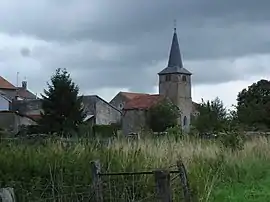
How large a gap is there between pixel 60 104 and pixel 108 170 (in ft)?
151

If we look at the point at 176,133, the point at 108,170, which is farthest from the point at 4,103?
the point at 108,170

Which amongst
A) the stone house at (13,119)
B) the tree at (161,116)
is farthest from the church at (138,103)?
the tree at (161,116)

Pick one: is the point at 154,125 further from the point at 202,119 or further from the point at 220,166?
the point at 220,166

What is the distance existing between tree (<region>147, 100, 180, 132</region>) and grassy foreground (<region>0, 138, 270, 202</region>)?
61.8 metres

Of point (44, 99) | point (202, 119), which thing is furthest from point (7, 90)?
point (202, 119)

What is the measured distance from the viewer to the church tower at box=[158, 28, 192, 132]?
370 ft

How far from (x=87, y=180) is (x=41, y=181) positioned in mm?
825

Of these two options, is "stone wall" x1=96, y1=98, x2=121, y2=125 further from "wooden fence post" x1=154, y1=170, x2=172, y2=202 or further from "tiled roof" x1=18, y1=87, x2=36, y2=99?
"wooden fence post" x1=154, y1=170, x2=172, y2=202

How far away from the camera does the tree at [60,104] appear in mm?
56062

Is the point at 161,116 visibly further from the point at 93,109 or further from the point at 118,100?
the point at 118,100

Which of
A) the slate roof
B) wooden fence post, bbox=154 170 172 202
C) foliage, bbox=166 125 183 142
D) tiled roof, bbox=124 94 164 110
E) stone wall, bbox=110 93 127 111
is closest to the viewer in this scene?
wooden fence post, bbox=154 170 172 202

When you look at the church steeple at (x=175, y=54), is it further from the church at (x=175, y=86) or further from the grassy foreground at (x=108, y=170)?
the grassy foreground at (x=108, y=170)

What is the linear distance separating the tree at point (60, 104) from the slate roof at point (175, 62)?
185 ft

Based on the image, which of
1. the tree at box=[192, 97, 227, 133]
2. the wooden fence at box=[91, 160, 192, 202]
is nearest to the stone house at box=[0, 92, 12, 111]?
the tree at box=[192, 97, 227, 133]
